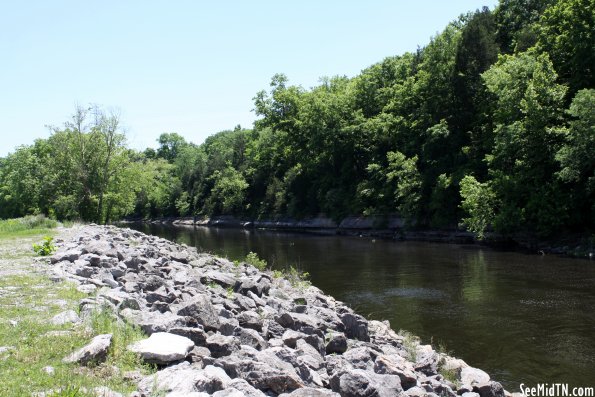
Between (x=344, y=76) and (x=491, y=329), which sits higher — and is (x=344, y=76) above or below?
above

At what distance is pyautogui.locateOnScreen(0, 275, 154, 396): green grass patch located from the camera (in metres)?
5.04

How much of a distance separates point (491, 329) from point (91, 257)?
11722mm

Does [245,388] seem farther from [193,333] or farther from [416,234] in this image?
[416,234]

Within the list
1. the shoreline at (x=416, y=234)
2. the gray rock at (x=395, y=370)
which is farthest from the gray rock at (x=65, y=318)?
the shoreline at (x=416, y=234)

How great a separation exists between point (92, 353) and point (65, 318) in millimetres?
1823

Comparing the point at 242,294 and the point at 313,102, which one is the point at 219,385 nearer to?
the point at 242,294

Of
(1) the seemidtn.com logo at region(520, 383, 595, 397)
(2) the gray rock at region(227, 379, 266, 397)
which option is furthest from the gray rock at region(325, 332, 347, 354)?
(1) the seemidtn.com logo at region(520, 383, 595, 397)

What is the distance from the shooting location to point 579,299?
1722 cm

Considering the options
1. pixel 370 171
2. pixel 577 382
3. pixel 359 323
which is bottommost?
pixel 577 382

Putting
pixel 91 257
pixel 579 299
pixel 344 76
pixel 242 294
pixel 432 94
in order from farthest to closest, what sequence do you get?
pixel 344 76 < pixel 432 94 < pixel 579 299 < pixel 91 257 < pixel 242 294

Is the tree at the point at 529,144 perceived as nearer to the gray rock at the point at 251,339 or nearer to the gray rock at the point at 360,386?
the gray rock at the point at 251,339

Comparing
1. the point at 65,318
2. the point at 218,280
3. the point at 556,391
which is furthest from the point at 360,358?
the point at 218,280

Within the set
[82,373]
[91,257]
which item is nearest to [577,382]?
[82,373]

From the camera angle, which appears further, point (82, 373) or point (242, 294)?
point (242, 294)
